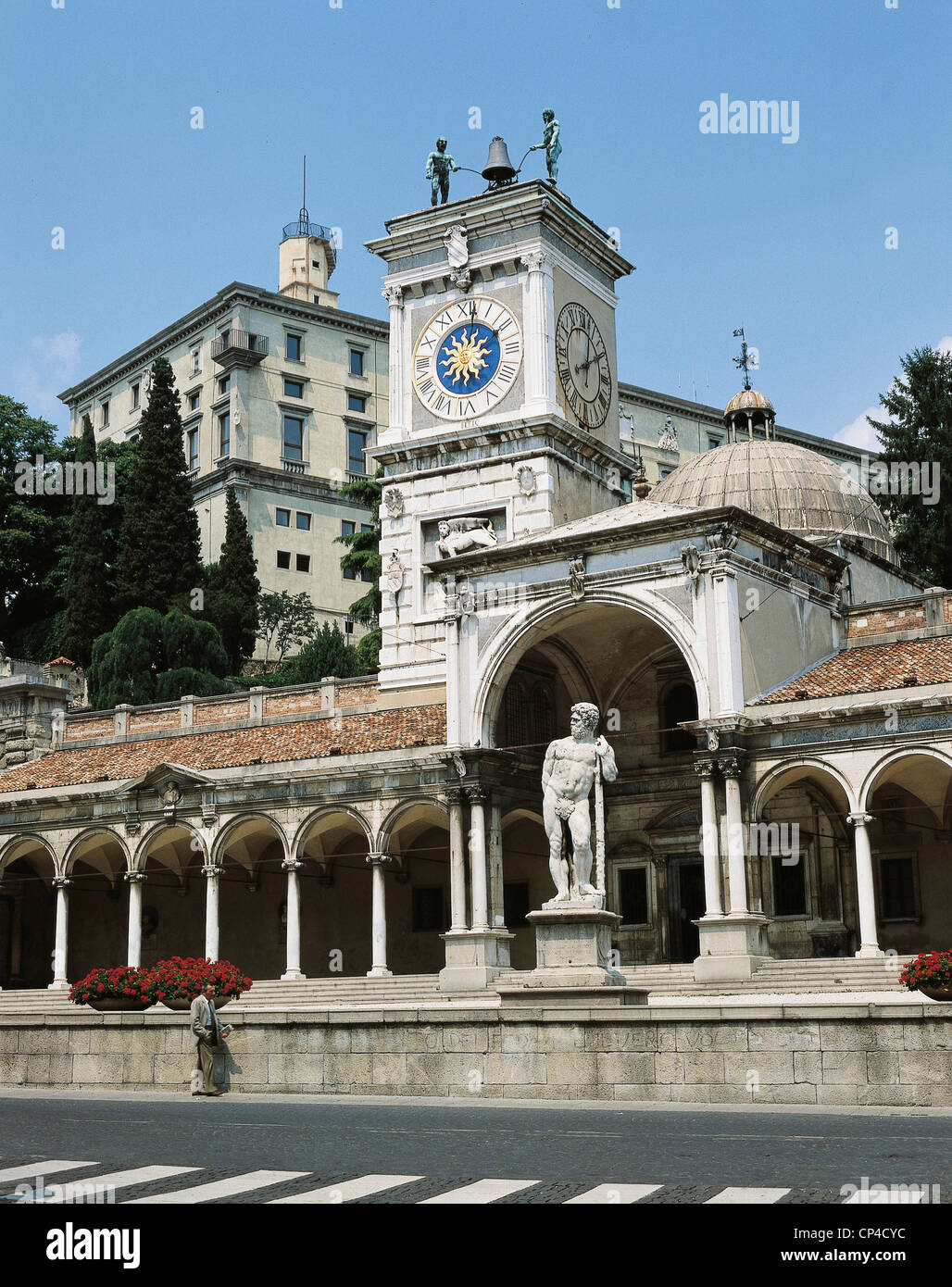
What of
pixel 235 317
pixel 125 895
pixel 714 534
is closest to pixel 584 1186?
pixel 714 534

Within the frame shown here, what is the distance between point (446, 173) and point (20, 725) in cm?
2091

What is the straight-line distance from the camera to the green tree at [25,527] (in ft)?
220

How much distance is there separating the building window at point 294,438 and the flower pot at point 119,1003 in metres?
51.7

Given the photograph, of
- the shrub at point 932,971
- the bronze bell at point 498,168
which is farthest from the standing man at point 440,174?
A: the shrub at point 932,971

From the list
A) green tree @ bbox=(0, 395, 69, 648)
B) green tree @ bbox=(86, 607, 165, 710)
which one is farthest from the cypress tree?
green tree @ bbox=(0, 395, 69, 648)

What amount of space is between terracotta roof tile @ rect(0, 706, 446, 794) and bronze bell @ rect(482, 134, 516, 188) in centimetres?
1663

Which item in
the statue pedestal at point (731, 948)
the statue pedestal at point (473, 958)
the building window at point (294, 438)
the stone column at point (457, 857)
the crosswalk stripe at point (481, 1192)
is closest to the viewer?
the crosswalk stripe at point (481, 1192)

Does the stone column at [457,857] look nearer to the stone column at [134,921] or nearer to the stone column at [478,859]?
the stone column at [478,859]

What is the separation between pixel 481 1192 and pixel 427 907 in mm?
29869

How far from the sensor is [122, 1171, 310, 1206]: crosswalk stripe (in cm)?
1034

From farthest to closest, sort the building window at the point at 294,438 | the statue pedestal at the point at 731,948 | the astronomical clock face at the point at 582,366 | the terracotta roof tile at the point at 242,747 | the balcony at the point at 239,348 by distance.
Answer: the building window at the point at 294,438, the balcony at the point at 239,348, the astronomical clock face at the point at 582,366, the terracotta roof tile at the point at 242,747, the statue pedestal at the point at 731,948
